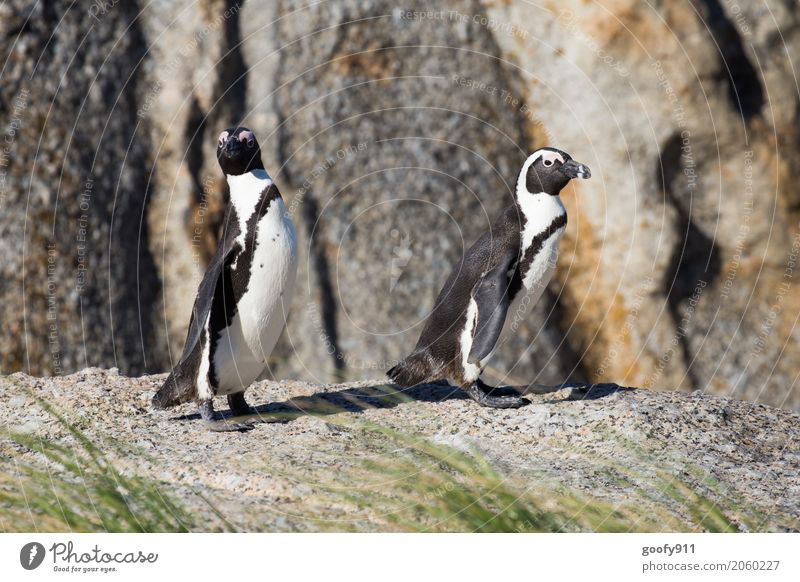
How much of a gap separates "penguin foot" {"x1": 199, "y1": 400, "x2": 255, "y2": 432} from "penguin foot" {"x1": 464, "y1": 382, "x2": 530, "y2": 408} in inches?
24.7

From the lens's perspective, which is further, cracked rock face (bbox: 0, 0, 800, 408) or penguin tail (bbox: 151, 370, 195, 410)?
cracked rock face (bbox: 0, 0, 800, 408)

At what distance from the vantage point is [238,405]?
2828mm

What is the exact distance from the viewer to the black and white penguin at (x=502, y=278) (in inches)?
112

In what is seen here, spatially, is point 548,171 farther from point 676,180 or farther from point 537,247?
point 676,180

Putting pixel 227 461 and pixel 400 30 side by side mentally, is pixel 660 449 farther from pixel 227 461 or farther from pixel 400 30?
pixel 400 30

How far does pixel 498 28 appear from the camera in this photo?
15.5ft

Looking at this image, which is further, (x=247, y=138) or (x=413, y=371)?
(x=413, y=371)

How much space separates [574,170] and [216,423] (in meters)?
1.19

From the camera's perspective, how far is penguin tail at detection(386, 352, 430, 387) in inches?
117

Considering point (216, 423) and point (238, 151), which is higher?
point (238, 151)

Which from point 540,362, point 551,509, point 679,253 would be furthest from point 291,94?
point 551,509

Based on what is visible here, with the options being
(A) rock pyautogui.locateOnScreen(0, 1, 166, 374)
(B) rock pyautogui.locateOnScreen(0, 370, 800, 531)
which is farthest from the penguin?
(A) rock pyautogui.locateOnScreen(0, 1, 166, 374)

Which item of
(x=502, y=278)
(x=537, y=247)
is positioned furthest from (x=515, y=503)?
(x=537, y=247)

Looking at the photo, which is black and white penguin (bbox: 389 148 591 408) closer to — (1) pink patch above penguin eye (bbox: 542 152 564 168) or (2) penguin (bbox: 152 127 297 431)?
(1) pink patch above penguin eye (bbox: 542 152 564 168)
